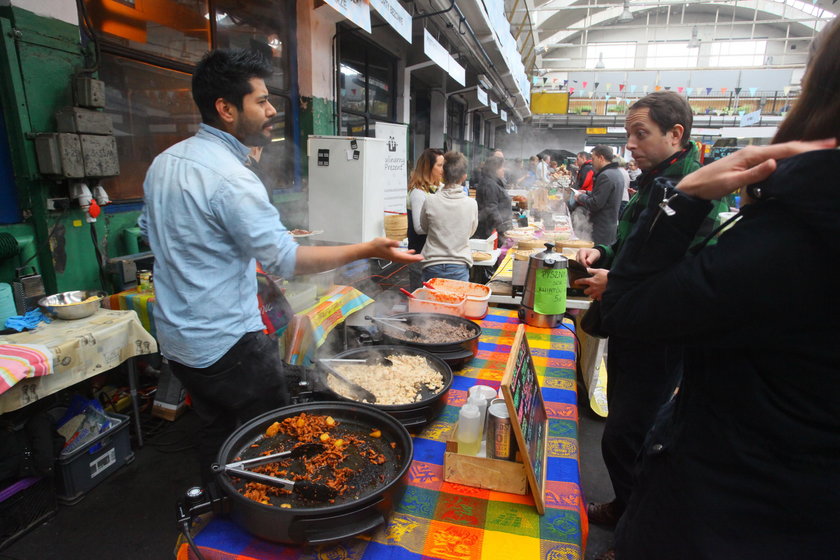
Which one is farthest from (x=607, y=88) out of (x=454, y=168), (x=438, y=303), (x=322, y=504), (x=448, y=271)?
(x=322, y=504)

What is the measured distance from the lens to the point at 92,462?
3.08m

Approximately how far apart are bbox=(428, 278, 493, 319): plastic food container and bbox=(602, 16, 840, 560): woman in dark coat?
1.88 metres

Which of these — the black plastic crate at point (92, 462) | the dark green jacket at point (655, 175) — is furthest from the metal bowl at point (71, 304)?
the dark green jacket at point (655, 175)

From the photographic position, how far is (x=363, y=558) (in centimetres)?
116

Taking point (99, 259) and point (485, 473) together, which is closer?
point (485, 473)

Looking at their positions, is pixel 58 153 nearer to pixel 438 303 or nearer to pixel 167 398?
pixel 167 398

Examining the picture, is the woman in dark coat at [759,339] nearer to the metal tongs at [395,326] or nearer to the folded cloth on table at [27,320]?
the metal tongs at [395,326]

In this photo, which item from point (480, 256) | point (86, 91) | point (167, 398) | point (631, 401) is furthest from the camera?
point (480, 256)

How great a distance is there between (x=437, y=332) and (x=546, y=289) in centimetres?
80

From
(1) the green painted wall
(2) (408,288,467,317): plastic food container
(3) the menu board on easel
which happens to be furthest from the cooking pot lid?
(1) the green painted wall

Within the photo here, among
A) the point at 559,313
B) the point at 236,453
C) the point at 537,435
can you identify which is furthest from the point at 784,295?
the point at 559,313

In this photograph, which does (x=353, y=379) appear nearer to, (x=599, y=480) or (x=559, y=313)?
(x=559, y=313)

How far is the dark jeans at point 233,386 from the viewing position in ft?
6.21

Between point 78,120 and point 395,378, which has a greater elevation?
point 78,120
